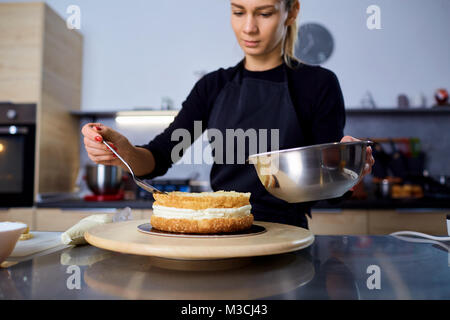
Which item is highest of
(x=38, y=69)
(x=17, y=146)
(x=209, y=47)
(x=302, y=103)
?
(x=209, y=47)

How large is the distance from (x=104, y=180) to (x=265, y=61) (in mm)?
1422

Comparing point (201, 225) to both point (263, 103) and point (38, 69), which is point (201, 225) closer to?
point (263, 103)

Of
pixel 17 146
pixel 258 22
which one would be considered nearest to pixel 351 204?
pixel 258 22

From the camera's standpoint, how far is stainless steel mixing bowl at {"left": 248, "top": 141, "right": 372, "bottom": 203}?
0.71m

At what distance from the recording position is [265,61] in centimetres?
135

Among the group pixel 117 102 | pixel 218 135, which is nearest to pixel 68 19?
pixel 117 102

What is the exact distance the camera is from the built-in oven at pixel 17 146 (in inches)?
91.4

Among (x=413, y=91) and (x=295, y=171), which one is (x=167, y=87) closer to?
(x=413, y=91)

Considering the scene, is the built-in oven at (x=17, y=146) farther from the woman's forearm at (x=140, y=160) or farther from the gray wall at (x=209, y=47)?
the woman's forearm at (x=140, y=160)

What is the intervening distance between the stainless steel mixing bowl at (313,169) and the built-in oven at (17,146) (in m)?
2.01

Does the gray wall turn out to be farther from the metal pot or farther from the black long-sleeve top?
the black long-sleeve top

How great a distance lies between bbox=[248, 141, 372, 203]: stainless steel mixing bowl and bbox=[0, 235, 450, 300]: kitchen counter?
13cm
